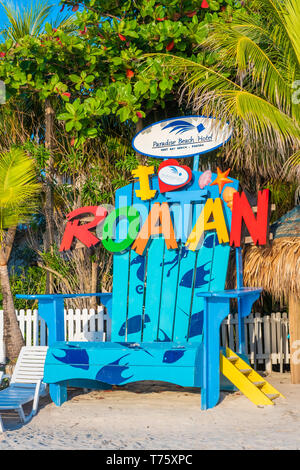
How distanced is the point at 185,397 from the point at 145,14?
502 cm

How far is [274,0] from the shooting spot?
6289 mm

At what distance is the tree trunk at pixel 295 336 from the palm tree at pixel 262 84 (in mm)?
1561

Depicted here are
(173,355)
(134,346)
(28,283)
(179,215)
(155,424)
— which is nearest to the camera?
(155,424)

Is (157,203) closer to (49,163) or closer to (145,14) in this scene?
(49,163)

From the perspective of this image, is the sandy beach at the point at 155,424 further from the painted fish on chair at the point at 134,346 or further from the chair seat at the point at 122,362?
the painted fish on chair at the point at 134,346

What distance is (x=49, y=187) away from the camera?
26.1 ft

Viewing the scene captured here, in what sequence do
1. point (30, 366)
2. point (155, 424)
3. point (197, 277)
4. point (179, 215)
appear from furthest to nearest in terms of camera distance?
point (179, 215)
point (197, 277)
point (30, 366)
point (155, 424)

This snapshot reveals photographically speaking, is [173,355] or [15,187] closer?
[173,355]

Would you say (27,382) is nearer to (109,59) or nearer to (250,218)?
(250,218)

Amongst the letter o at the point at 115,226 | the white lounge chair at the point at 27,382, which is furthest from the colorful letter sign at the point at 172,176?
the white lounge chair at the point at 27,382

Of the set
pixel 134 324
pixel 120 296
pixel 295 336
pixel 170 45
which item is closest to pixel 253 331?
pixel 295 336

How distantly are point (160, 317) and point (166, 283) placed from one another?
361mm

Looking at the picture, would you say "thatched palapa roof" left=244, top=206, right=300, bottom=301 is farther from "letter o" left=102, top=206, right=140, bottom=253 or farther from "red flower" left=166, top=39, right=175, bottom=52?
"red flower" left=166, top=39, right=175, bottom=52

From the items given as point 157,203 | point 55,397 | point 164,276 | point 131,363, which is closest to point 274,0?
point 157,203
